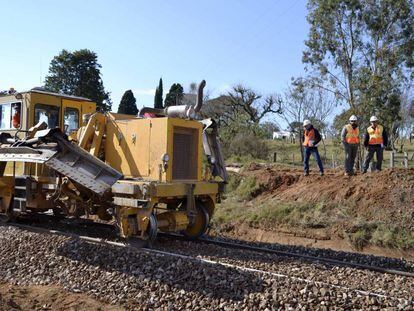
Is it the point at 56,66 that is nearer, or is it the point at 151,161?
the point at 151,161

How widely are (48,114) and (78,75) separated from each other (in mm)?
34590

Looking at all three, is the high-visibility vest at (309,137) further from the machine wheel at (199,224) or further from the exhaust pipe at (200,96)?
the exhaust pipe at (200,96)

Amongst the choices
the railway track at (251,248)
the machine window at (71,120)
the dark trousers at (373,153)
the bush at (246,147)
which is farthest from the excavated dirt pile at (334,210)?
the bush at (246,147)

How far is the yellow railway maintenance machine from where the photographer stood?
8281 mm

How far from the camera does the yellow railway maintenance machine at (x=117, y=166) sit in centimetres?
828

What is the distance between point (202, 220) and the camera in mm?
9719

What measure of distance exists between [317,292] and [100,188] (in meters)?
4.11

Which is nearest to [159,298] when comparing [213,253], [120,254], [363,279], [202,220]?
[120,254]

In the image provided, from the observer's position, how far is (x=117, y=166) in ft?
30.7

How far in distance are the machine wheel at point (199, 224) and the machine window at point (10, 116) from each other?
14.5 feet

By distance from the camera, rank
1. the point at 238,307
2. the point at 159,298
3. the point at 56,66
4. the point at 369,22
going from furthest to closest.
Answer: the point at 56,66, the point at 369,22, the point at 159,298, the point at 238,307

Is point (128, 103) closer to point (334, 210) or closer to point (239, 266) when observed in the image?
point (334, 210)

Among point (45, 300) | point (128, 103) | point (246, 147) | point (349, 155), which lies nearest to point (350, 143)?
point (349, 155)

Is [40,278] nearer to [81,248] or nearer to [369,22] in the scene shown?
[81,248]
